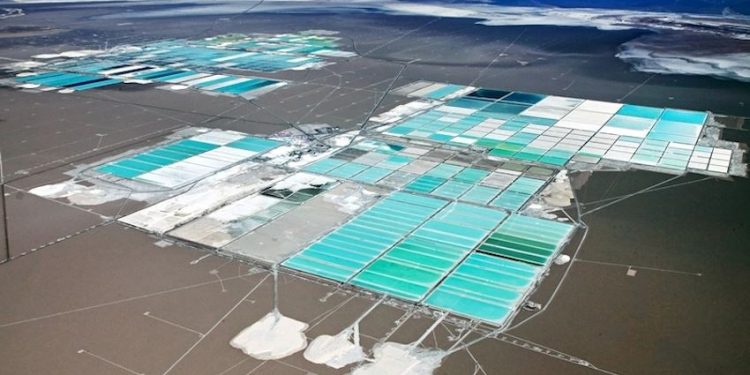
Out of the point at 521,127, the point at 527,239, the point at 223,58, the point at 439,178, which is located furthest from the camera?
the point at 223,58

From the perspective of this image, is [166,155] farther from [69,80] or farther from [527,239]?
[69,80]

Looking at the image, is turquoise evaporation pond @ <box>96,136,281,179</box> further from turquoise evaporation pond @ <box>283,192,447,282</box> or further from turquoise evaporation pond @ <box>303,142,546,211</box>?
turquoise evaporation pond @ <box>283,192,447,282</box>

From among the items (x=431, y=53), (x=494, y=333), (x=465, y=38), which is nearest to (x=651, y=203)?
(x=494, y=333)

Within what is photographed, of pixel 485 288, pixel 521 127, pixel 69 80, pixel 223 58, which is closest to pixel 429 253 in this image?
pixel 485 288

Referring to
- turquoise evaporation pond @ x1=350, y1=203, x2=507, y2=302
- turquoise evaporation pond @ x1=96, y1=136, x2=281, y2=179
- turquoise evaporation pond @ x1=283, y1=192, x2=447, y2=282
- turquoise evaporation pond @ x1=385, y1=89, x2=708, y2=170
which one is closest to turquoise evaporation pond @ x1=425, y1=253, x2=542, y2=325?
turquoise evaporation pond @ x1=350, y1=203, x2=507, y2=302

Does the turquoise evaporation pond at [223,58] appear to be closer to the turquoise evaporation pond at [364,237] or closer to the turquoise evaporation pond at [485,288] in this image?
the turquoise evaporation pond at [364,237]

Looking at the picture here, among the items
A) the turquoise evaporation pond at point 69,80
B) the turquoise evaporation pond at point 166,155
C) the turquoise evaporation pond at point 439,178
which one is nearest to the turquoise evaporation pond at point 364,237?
the turquoise evaporation pond at point 439,178
